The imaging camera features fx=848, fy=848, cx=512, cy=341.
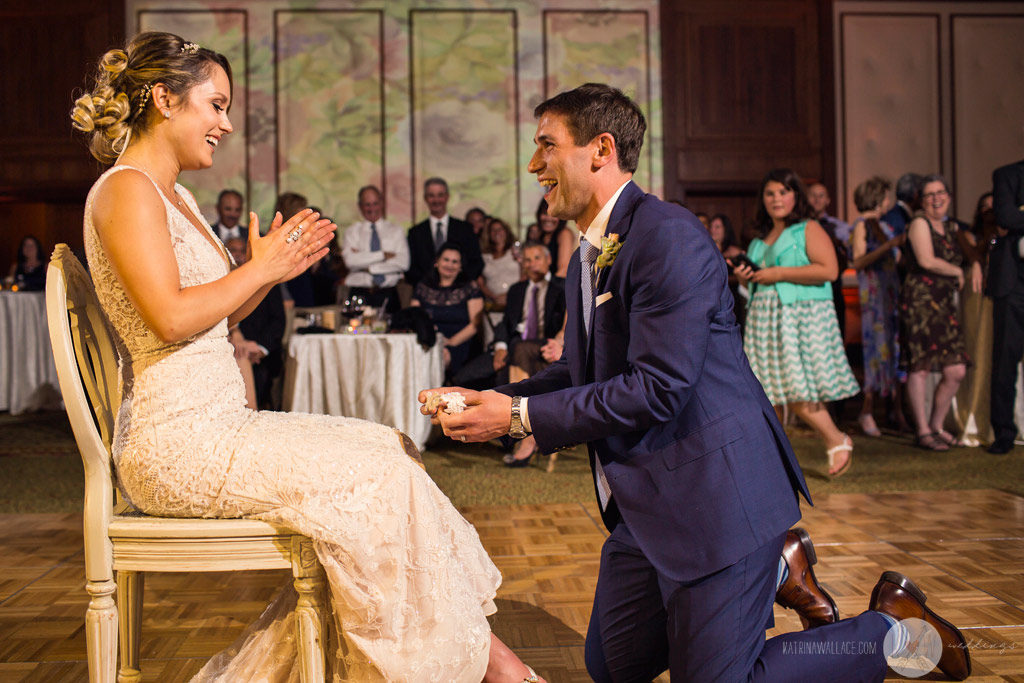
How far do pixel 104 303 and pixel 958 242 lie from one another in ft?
17.7

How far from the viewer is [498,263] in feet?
22.9

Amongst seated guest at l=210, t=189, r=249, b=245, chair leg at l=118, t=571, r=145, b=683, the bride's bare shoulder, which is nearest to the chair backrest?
the bride's bare shoulder

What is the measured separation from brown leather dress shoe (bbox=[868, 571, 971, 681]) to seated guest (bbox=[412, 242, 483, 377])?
4.40m

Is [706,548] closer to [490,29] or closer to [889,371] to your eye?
[889,371]

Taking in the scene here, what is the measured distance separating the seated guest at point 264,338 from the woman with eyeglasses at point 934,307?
4.21 meters

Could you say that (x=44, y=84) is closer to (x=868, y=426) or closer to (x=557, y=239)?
(x=557, y=239)

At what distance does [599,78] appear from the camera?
9812 millimetres

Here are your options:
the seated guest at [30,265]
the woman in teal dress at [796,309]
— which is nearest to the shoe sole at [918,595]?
the woman in teal dress at [796,309]

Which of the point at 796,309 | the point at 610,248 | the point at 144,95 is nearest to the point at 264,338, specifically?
the point at 796,309

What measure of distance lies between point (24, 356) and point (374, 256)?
3.43 meters

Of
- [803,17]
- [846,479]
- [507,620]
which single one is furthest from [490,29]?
[507,620]

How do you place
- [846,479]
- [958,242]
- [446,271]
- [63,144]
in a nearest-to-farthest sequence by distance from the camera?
[846,479]
[958,242]
[446,271]
[63,144]

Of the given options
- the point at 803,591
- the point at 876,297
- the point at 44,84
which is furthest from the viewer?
the point at 44,84
